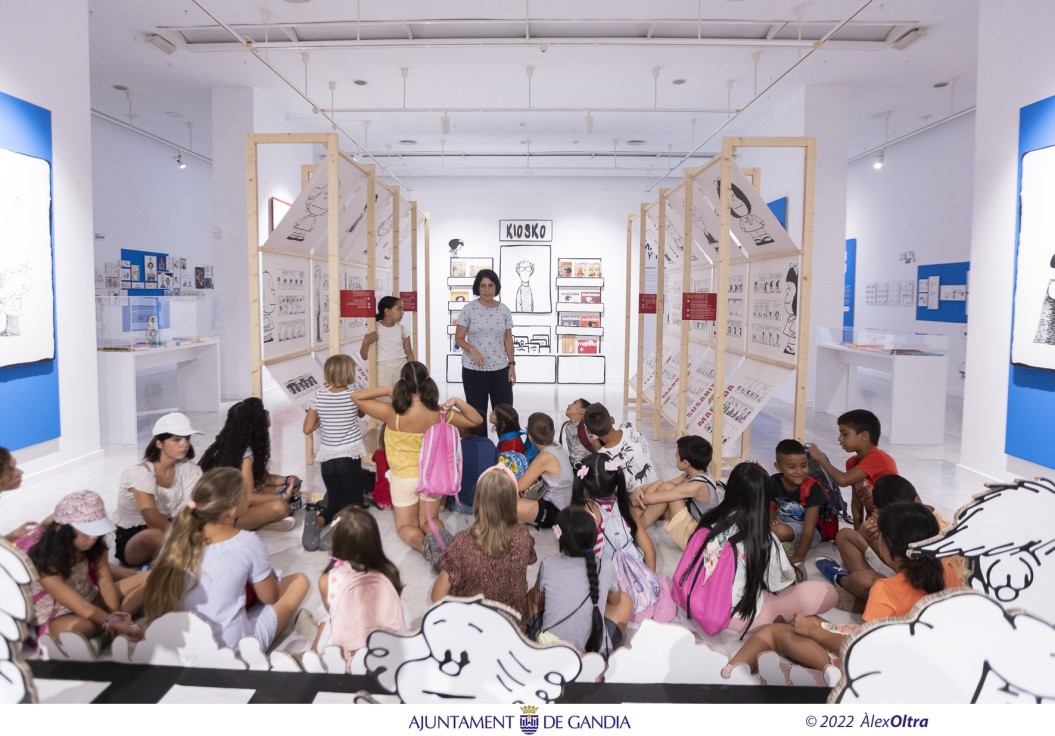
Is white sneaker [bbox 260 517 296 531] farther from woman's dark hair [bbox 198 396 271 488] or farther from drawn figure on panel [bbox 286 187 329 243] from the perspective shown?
drawn figure on panel [bbox 286 187 329 243]

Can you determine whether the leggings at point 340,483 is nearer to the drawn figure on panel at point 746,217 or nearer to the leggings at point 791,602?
the leggings at point 791,602

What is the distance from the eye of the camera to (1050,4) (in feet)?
16.7

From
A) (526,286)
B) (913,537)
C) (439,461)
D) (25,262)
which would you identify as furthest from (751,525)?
(526,286)

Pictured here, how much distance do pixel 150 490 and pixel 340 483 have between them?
1.16 meters

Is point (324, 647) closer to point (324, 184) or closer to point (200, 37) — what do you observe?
point (324, 184)

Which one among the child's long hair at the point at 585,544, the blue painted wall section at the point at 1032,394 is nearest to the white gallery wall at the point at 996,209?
the blue painted wall section at the point at 1032,394

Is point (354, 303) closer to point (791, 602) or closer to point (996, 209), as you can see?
point (791, 602)

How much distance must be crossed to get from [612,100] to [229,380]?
6.95 metres

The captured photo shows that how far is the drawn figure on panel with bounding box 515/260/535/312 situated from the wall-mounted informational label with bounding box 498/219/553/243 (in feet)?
1.43

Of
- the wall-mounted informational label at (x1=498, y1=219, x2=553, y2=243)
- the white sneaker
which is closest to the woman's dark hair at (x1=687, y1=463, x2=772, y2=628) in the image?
the white sneaker

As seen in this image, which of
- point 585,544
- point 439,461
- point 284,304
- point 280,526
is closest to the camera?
point 585,544

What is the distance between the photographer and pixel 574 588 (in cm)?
265

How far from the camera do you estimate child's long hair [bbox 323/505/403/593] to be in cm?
252

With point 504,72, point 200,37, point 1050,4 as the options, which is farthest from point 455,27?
point 1050,4
